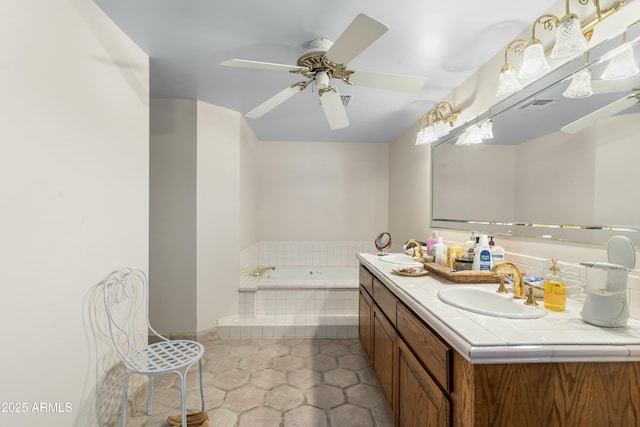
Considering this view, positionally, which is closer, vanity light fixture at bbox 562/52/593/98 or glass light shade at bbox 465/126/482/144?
vanity light fixture at bbox 562/52/593/98

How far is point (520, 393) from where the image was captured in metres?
0.77

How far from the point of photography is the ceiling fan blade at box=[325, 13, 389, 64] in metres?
1.05

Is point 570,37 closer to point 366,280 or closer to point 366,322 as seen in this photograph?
point 366,280

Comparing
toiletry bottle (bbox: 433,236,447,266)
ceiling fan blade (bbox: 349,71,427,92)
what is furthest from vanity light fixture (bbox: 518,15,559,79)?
toiletry bottle (bbox: 433,236,447,266)

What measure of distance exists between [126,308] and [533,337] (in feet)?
6.48

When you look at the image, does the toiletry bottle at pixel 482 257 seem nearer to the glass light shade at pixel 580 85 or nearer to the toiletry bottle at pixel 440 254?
the toiletry bottle at pixel 440 254

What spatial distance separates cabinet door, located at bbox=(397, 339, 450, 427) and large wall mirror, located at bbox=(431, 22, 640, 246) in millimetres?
893

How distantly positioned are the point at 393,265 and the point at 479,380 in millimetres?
1220

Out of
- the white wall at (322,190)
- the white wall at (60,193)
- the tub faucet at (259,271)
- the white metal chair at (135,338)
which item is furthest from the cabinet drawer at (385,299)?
the white wall at (322,190)

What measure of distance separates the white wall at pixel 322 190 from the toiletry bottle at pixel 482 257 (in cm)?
251

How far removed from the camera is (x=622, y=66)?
3.41ft

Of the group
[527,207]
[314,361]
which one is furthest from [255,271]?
[527,207]

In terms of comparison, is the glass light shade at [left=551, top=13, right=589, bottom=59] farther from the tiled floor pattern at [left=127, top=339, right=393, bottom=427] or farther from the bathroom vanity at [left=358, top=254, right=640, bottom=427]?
the tiled floor pattern at [left=127, top=339, right=393, bottom=427]

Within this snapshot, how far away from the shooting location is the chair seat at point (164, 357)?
143 centimetres
